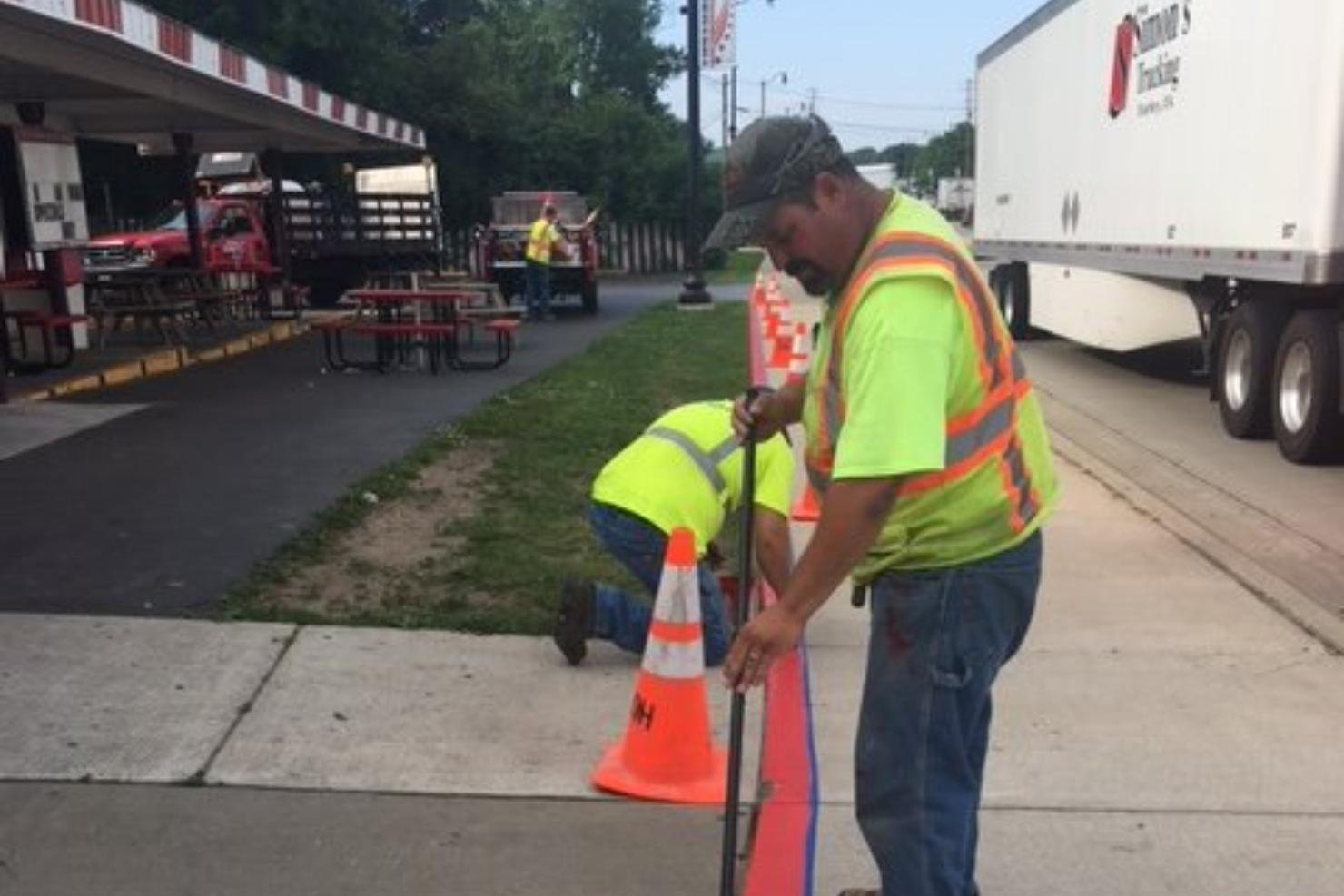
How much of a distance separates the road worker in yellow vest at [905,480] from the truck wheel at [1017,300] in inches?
624

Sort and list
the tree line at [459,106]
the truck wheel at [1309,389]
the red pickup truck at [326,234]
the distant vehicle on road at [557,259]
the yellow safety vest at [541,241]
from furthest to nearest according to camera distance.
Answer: the tree line at [459,106]
the distant vehicle on road at [557,259]
the red pickup truck at [326,234]
the yellow safety vest at [541,241]
the truck wheel at [1309,389]

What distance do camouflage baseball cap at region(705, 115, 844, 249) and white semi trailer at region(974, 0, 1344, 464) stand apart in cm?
691

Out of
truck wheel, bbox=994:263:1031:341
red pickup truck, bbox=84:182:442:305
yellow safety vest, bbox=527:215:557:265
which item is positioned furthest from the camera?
red pickup truck, bbox=84:182:442:305

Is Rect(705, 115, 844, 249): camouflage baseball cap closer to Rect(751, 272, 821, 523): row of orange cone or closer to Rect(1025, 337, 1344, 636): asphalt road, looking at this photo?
Rect(1025, 337, 1344, 636): asphalt road

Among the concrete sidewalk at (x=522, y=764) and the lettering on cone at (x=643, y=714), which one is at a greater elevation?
the lettering on cone at (x=643, y=714)

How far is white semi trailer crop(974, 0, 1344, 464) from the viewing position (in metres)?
8.72

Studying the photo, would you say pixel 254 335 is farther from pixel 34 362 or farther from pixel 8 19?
pixel 8 19

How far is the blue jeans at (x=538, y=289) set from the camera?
22.0 m

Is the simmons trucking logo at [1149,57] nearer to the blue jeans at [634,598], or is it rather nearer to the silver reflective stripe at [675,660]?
the blue jeans at [634,598]

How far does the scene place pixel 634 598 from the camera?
5.17 metres

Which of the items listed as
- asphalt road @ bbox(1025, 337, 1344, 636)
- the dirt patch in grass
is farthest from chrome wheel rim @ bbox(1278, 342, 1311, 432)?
the dirt patch in grass

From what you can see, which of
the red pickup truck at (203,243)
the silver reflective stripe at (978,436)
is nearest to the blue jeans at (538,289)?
the red pickup truck at (203,243)

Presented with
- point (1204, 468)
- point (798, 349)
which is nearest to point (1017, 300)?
point (798, 349)

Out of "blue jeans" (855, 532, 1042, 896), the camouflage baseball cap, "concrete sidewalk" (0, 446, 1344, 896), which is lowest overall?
"concrete sidewalk" (0, 446, 1344, 896)
